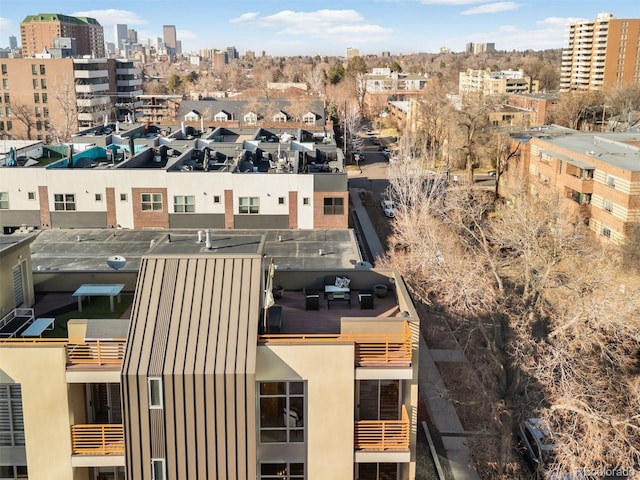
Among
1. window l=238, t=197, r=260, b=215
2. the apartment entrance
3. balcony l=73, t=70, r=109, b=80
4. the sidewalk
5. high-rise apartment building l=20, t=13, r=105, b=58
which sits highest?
high-rise apartment building l=20, t=13, r=105, b=58

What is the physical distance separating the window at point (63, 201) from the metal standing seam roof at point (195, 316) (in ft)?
85.0

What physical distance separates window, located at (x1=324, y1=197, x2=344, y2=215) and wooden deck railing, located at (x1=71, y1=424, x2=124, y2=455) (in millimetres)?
25141

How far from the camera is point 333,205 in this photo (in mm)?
38281

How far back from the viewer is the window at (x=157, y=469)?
13500 mm

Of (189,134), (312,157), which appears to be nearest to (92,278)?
(312,157)

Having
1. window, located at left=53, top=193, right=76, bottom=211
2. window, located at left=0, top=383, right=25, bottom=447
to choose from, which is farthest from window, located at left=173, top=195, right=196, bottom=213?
window, located at left=0, top=383, right=25, bottom=447

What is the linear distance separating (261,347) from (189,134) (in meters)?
51.6

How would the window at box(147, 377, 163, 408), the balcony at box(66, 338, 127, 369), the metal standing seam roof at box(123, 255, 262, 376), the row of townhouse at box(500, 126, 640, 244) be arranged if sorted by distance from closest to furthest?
the window at box(147, 377, 163, 408), the metal standing seam roof at box(123, 255, 262, 376), the balcony at box(66, 338, 127, 369), the row of townhouse at box(500, 126, 640, 244)

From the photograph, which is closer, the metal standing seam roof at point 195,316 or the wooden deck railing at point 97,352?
the metal standing seam roof at point 195,316

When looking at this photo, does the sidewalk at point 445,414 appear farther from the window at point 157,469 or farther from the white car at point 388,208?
the white car at point 388,208

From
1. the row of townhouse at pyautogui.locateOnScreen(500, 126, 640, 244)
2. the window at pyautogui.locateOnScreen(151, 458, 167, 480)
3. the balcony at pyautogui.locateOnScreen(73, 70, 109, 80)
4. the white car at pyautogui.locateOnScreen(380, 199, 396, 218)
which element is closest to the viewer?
the window at pyautogui.locateOnScreen(151, 458, 167, 480)

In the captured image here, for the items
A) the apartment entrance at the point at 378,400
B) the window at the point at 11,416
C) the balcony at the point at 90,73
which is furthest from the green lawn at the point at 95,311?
the balcony at the point at 90,73

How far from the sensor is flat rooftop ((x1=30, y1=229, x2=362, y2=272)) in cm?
2869

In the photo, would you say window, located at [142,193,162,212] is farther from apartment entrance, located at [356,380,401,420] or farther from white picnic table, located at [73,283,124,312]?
apartment entrance, located at [356,380,401,420]
